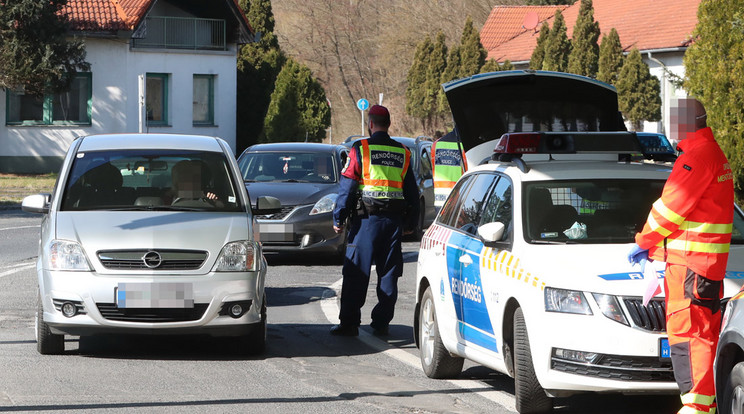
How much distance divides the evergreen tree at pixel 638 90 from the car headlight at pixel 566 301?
1948 inches

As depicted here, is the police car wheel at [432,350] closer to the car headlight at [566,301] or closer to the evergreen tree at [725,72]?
the car headlight at [566,301]

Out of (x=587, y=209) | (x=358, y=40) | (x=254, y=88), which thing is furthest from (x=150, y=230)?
(x=358, y=40)

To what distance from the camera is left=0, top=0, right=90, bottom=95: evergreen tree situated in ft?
127

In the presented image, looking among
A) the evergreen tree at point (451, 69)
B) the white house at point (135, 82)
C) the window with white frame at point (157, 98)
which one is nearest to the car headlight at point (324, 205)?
the white house at point (135, 82)

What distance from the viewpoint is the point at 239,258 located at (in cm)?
904

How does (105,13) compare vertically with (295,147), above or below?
above

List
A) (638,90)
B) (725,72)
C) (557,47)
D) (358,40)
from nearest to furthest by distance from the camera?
(725,72) < (638,90) < (557,47) < (358,40)

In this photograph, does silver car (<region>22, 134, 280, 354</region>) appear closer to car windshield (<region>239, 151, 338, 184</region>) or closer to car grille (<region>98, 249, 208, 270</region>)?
car grille (<region>98, 249, 208, 270</region>)

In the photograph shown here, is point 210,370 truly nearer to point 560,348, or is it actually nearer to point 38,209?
point 38,209

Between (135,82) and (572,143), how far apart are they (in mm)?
37245

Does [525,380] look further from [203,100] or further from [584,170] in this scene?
[203,100]

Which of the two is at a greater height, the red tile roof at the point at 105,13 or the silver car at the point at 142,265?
the red tile roof at the point at 105,13

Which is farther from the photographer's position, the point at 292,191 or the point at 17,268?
the point at 292,191

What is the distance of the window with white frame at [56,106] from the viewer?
42.8 meters
